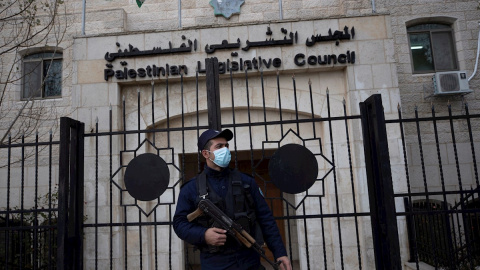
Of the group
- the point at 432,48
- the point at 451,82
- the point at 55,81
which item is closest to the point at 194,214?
the point at 451,82

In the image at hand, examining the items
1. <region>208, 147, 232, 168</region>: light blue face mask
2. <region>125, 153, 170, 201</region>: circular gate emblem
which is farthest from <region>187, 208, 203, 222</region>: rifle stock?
<region>125, 153, 170, 201</region>: circular gate emblem

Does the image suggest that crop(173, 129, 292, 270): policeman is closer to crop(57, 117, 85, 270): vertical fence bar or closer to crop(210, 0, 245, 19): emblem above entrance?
crop(57, 117, 85, 270): vertical fence bar

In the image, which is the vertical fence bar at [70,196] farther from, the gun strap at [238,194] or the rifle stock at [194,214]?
the gun strap at [238,194]

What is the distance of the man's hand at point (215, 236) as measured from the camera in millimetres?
2600

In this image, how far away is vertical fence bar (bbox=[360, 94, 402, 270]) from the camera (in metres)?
3.46

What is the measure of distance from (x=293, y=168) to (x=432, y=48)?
21.3 ft

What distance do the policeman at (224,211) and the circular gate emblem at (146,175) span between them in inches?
39.4

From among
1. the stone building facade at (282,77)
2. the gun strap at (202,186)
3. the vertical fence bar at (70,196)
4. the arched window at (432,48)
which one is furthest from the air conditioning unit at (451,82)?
the vertical fence bar at (70,196)

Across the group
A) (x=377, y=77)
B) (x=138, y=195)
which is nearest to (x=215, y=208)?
(x=138, y=195)

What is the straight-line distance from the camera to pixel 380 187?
143 inches

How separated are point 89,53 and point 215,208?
20.2ft

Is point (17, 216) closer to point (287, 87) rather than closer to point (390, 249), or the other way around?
point (287, 87)

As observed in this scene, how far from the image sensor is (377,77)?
712cm

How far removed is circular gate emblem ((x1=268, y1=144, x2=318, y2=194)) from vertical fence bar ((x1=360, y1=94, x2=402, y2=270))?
60 centimetres
